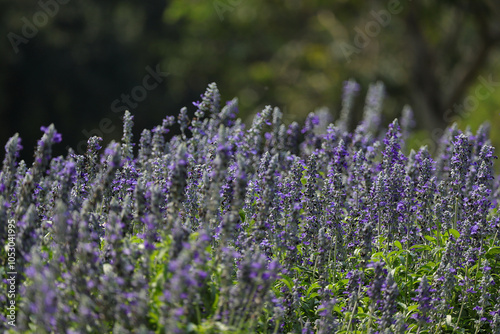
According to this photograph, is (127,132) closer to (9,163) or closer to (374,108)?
(9,163)

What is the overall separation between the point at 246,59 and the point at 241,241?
92.9 feet

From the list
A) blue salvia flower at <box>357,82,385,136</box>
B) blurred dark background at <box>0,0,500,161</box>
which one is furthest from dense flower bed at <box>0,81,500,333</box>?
blurred dark background at <box>0,0,500,161</box>

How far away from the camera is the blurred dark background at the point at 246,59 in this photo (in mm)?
22734

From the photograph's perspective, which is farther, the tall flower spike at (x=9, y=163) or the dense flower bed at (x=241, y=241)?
the tall flower spike at (x=9, y=163)

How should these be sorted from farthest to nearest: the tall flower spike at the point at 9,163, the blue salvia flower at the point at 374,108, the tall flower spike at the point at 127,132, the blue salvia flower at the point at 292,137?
the blue salvia flower at the point at 374,108, the blue salvia flower at the point at 292,137, the tall flower spike at the point at 127,132, the tall flower spike at the point at 9,163

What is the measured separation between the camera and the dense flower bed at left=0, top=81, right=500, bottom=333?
12.5ft

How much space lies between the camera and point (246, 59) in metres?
33.0

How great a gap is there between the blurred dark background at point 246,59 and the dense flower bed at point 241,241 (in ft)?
53.5

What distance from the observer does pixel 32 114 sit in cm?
3070

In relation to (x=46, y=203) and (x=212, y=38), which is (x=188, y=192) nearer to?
(x=46, y=203)

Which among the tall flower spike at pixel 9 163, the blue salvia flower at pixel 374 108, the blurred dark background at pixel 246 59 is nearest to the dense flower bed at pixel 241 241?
the tall flower spike at pixel 9 163

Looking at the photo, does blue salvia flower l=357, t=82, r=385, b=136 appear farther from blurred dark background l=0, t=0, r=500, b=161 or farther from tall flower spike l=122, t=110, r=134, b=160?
blurred dark background l=0, t=0, r=500, b=161

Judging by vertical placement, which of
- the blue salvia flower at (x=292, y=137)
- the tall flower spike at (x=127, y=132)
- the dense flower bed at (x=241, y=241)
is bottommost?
the dense flower bed at (x=241, y=241)

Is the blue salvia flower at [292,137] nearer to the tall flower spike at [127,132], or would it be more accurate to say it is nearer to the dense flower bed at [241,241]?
the dense flower bed at [241,241]
